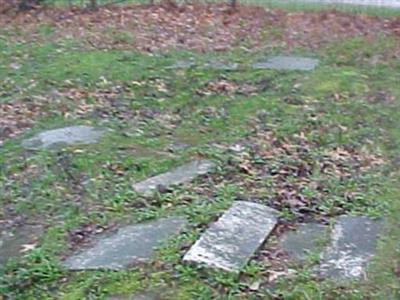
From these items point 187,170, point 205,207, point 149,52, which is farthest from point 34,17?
point 205,207

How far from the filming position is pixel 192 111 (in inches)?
238

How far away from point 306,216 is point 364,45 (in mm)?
4020

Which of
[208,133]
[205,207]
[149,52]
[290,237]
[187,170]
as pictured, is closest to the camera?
[290,237]

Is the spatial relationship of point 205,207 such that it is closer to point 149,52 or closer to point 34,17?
point 149,52

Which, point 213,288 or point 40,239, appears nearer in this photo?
point 213,288

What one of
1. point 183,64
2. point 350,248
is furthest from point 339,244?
point 183,64

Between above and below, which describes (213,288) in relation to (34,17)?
above

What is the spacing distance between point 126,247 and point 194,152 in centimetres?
138

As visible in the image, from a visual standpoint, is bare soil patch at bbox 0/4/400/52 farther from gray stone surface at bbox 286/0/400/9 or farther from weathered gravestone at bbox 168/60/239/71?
weathered gravestone at bbox 168/60/239/71

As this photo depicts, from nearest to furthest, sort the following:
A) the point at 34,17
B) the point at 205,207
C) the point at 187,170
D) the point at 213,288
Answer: the point at 213,288 → the point at 205,207 → the point at 187,170 → the point at 34,17

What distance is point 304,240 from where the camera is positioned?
387cm

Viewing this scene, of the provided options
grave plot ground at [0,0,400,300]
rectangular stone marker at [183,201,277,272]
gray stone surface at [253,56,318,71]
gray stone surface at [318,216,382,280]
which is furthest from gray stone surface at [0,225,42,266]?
gray stone surface at [253,56,318,71]

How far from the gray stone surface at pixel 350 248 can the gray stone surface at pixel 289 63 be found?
3160 millimetres

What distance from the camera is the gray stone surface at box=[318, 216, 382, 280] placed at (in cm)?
356
